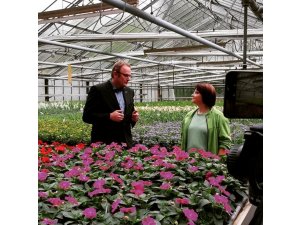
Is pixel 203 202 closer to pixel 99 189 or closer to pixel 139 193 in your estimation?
pixel 139 193

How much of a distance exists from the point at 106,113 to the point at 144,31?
356 inches

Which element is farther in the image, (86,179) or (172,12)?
(172,12)

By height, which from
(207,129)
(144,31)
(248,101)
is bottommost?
(207,129)

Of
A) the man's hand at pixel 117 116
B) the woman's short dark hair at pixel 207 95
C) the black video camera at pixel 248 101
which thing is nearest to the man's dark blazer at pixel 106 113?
the man's hand at pixel 117 116

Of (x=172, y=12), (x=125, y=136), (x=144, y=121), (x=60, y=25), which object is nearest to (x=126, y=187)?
(x=125, y=136)

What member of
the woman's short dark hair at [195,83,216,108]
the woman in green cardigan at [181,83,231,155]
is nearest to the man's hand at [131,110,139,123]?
the woman in green cardigan at [181,83,231,155]

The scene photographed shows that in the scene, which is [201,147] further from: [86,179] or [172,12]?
[172,12]

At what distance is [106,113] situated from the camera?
311 cm

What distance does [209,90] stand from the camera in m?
2.90

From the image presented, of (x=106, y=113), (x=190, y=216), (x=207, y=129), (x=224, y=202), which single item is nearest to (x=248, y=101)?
(x=190, y=216)

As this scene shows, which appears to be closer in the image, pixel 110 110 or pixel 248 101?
pixel 248 101

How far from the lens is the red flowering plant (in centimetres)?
123
